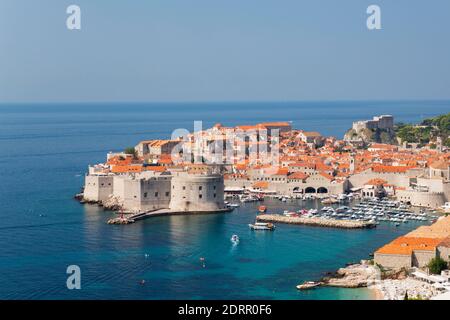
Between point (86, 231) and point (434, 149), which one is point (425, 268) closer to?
point (86, 231)

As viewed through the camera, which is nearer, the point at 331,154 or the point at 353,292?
the point at 353,292

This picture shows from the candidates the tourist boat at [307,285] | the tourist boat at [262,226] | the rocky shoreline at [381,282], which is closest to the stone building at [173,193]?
the tourist boat at [262,226]

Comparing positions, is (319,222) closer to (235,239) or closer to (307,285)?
(235,239)

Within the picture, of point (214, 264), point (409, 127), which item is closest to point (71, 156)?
point (409, 127)

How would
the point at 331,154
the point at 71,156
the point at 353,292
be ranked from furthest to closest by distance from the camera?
the point at 71,156
the point at 331,154
the point at 353,292

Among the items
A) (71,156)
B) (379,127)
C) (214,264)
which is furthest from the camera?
(379,127)

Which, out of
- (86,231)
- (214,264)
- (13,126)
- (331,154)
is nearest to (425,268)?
(214,264)

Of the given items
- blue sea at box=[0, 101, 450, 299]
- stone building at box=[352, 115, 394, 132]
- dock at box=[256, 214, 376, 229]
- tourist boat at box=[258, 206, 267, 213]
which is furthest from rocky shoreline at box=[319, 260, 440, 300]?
stone building at box=[352, 115, 394, 132]
